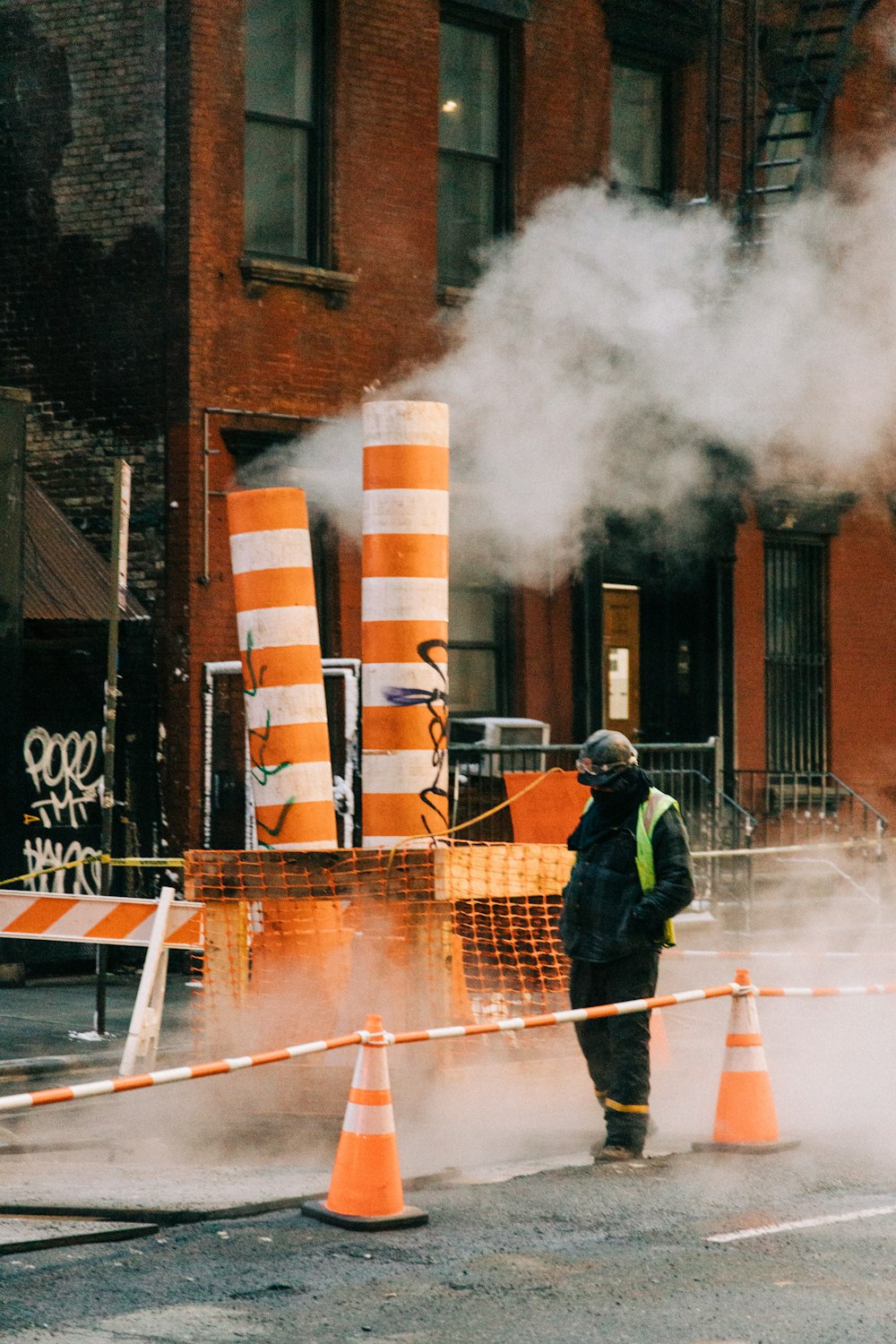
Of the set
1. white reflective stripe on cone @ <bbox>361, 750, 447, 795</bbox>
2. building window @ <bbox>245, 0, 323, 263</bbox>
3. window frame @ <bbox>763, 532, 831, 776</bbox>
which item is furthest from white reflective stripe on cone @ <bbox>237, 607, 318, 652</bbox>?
window frame @ <bbox>763, 532, 831, 776</bbox>

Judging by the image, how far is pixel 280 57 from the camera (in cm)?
1428

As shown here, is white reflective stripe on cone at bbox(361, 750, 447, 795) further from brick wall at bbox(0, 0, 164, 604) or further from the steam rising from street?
the steam rising from street

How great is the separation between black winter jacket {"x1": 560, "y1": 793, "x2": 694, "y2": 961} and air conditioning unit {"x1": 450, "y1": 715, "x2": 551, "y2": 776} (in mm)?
6310

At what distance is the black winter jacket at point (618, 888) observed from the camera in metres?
7.62

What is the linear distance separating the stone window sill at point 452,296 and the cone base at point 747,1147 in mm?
8799

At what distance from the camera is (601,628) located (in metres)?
15.9

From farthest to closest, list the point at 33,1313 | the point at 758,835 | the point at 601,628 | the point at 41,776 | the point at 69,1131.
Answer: the point at 758,835, the point at 601,628, the point at 41,776, the point at 69,1131, the point at 33,1313

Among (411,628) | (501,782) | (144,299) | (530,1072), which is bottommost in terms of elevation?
(530,1072)

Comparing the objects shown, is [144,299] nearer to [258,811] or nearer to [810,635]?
[258,811]

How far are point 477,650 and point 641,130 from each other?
15.8 ft

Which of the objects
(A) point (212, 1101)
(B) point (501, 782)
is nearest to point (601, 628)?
(B) point (501, 782)

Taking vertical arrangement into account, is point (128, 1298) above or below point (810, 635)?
below

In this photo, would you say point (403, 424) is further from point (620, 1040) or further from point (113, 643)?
point (620, 1040)

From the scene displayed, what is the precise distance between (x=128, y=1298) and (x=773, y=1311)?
1.81 m
